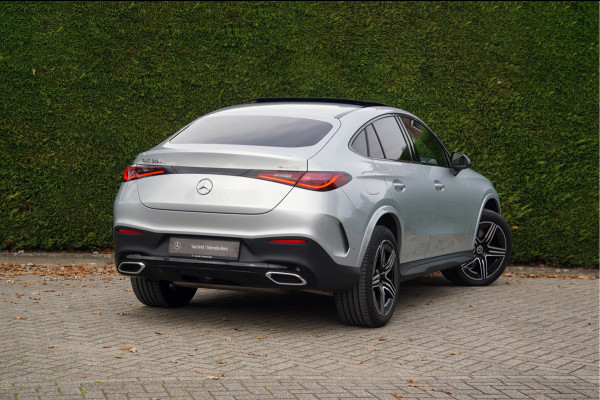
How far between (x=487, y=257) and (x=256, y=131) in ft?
13.8

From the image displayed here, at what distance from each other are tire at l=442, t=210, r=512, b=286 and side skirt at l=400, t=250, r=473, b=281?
2.36ft

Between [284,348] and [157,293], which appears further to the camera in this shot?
[157,293]

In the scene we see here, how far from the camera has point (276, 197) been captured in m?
6.19

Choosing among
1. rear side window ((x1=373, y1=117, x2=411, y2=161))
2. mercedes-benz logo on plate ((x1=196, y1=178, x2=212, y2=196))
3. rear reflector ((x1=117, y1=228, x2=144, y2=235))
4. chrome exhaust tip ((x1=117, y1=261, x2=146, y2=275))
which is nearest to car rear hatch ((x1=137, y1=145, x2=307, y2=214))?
mercedes-benz logo on plate ((x1=196, y1=178, x2=212, y2=196))

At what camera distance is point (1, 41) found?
37.1ft

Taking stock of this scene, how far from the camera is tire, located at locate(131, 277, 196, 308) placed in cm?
748

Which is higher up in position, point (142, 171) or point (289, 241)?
Answer: point (142, 171)

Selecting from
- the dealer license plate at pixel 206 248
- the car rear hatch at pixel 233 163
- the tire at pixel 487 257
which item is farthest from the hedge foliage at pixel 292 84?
the dealer license plate at pixel 206 248

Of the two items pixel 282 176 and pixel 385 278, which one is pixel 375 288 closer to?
pixel 385 278

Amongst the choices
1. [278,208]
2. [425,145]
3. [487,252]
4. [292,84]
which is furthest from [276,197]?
[292,84]

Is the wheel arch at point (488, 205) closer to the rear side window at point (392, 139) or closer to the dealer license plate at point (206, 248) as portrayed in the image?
the rear side window at point (392, 139)

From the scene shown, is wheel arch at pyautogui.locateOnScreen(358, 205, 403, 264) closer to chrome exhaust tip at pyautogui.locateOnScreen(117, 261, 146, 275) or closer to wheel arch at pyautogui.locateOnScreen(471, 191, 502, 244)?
chrome exhaust tip at pyautogui.locateOnScreen(117, 261, 146, 275)

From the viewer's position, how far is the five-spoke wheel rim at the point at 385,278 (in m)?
6.95

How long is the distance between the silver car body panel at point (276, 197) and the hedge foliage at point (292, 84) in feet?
13.8
